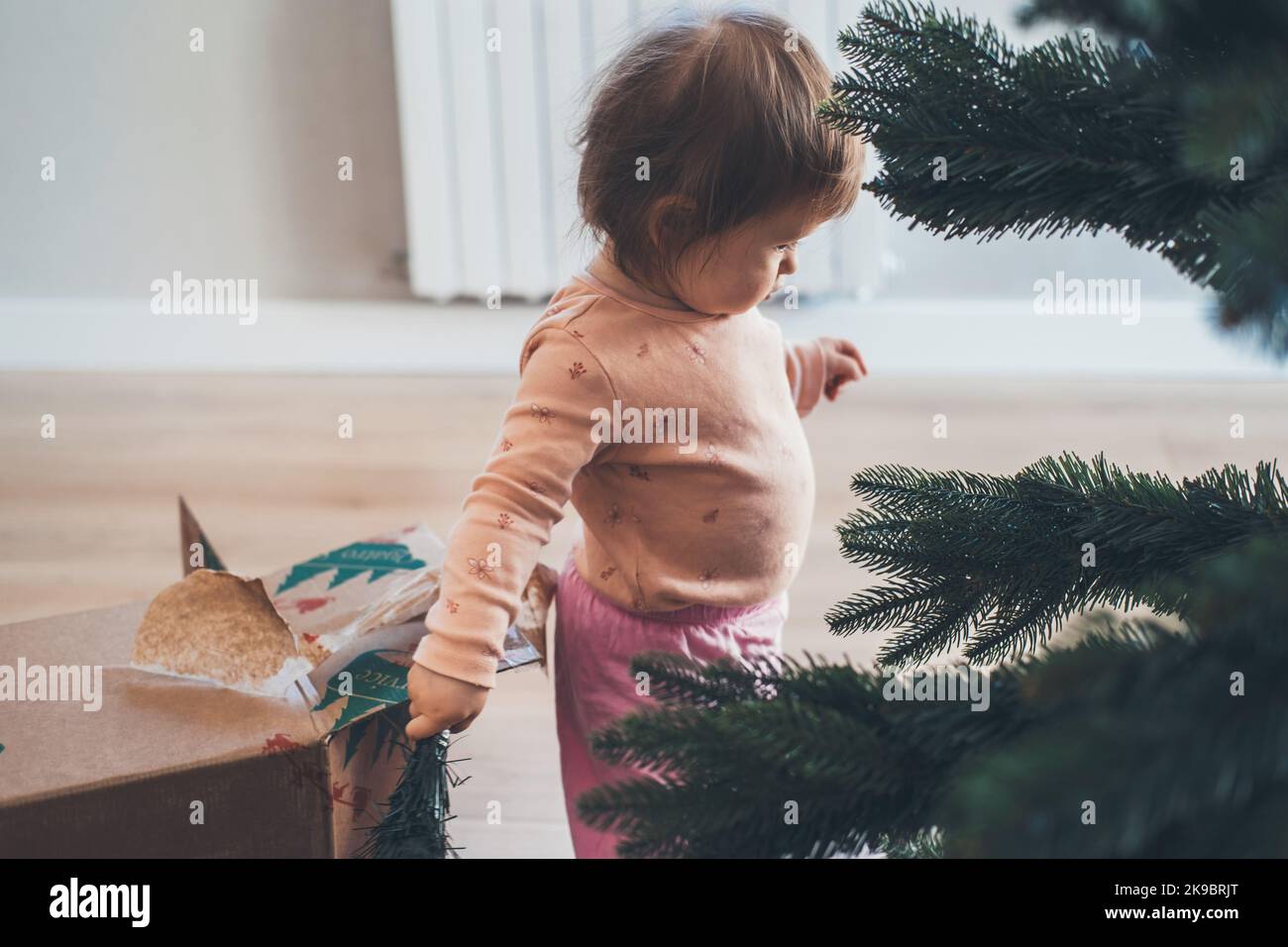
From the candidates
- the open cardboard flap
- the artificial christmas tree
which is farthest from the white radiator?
the artificial christmas tree

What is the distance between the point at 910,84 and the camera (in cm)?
44

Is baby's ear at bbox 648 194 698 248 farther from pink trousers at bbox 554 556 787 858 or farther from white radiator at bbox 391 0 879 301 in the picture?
white radiator at bbox 391 0 879 301

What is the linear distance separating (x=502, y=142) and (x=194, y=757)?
2.06 metres

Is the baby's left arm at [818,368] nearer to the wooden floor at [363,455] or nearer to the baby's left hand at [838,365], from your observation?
the baby's left hand at [838,365]

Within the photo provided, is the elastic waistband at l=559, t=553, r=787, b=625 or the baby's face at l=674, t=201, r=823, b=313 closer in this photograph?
the baby's face at l=674, t=201, r=823, b=313

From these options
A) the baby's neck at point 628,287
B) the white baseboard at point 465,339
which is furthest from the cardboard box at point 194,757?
the white baseboard at point 465,339

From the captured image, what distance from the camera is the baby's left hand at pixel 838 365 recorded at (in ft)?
3.04

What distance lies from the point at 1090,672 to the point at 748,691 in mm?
151

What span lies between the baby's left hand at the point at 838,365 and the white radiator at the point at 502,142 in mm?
1510

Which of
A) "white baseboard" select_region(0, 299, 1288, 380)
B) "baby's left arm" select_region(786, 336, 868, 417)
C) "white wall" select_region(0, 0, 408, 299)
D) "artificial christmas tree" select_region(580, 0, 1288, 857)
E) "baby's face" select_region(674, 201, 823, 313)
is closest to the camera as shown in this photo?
"artificial christmas tree" select_region(580, 0, 1288, 857)

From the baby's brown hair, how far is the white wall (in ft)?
6.68

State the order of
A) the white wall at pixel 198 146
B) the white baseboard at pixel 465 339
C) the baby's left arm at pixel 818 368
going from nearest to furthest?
the baby's left arm at pixel 818 368, the white baseboard at pixel 465 339, the white wall at pixel 198 146

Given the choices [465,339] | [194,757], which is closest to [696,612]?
[194,757]

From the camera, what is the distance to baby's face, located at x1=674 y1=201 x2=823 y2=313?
701 millimetres
